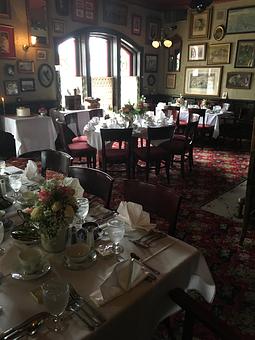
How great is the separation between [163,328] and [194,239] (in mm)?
1155

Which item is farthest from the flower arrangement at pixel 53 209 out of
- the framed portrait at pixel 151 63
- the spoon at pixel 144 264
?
the framed portrait at pixel 151 63

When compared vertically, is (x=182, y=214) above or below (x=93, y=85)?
below

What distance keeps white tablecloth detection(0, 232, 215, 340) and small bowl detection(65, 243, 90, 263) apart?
0.04 m

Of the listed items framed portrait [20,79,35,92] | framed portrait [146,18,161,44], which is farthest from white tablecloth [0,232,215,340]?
framed portrait [146,18,161,44]

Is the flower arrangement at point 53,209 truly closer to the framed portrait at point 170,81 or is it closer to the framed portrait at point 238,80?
the framed portrait at point 238,80

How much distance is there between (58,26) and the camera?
6301mm

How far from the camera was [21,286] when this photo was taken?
109cm

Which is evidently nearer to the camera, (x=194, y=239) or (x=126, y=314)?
(x=126, y=314)

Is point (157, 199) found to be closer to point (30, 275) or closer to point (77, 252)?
point (77, 252)

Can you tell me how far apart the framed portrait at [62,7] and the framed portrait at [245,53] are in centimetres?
418

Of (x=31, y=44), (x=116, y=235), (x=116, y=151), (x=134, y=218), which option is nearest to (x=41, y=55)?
(x=31, y=44)

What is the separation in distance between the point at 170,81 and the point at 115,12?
253 centimetres

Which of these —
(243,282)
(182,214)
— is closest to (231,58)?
(182,214)

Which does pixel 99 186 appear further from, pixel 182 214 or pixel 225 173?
pixel 225 173
